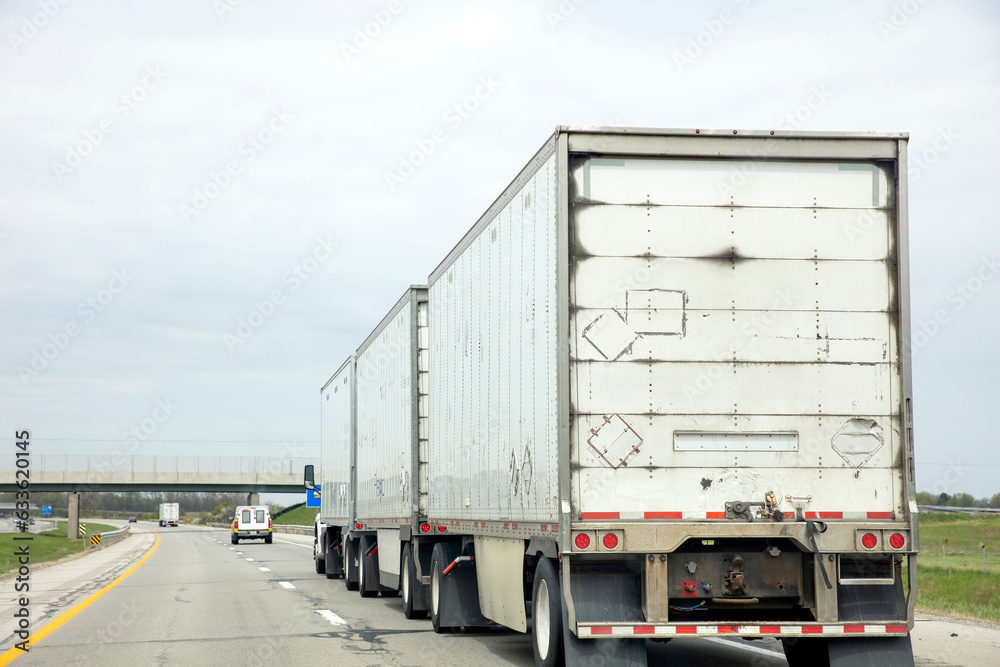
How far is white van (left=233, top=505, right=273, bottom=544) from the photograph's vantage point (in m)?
57.7

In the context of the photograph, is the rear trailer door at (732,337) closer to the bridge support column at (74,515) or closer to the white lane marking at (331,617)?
the white lane marking at (331,617)

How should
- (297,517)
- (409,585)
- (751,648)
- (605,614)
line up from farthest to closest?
(297,517), (409,585), (751,648), (605,614)

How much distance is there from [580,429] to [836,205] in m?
2.77

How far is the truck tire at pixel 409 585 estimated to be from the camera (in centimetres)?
1476

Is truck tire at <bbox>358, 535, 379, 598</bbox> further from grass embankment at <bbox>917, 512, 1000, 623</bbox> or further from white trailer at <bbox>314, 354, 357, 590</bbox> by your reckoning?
grass embankment at <bbox>917, 512, 1000, 623</bbox>

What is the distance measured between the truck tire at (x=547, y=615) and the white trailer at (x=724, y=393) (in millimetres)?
42

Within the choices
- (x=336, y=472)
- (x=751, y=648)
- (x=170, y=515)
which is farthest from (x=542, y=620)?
(x=170, y=515)

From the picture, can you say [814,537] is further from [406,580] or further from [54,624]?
[54,624]

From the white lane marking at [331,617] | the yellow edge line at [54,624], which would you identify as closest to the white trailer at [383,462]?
the white lane marking at [331,617]

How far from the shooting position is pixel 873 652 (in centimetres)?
810

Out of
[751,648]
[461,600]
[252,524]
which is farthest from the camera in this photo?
[252,524]

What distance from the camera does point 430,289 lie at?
14742mm

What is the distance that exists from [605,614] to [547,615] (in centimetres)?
97

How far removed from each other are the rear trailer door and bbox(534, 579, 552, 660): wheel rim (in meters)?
1.24
